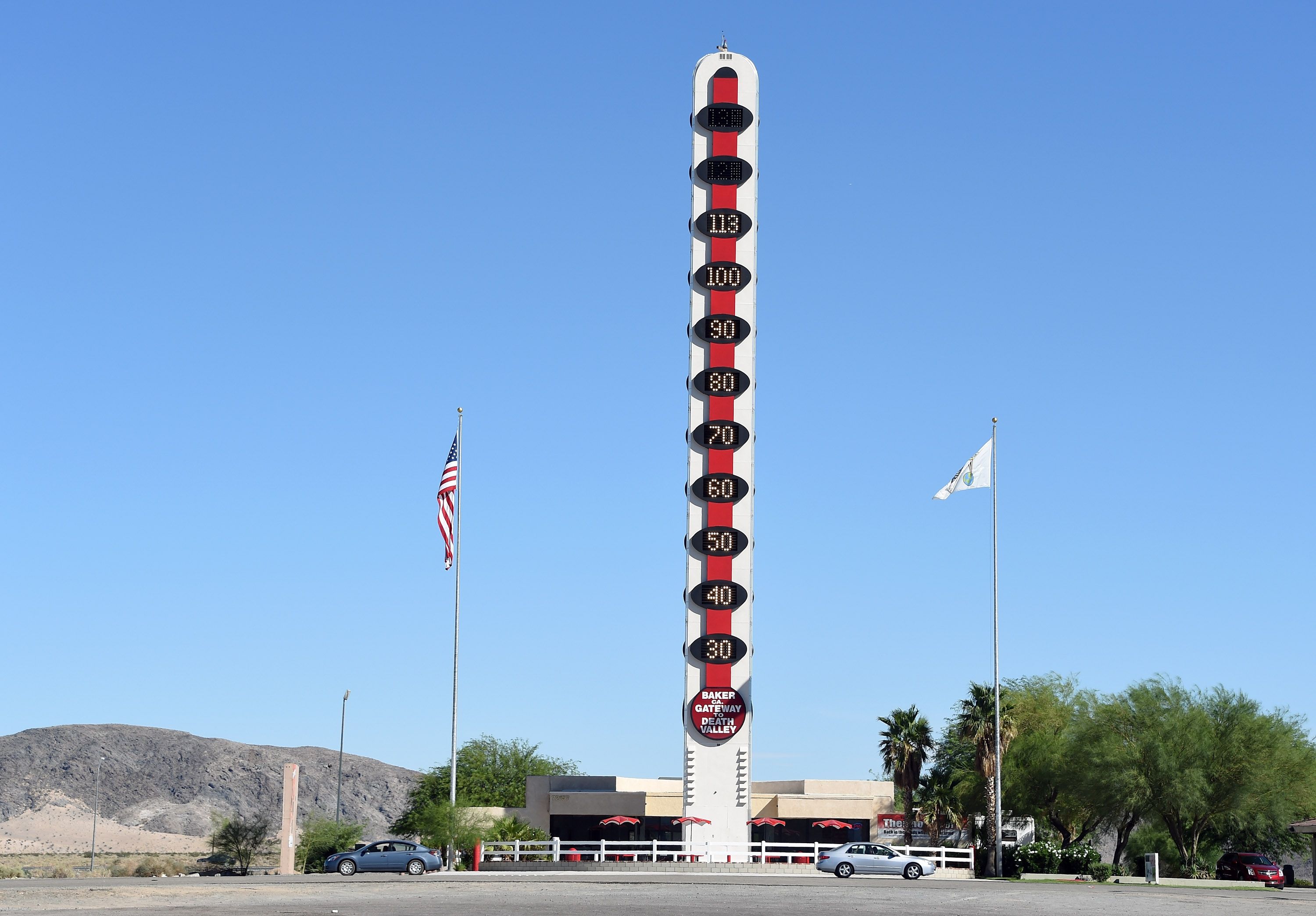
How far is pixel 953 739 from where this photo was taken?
102062 millimetres

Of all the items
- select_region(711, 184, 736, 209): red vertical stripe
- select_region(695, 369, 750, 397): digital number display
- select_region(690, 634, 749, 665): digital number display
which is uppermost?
select_region(711, 184, 736, 209): red vertical stripe

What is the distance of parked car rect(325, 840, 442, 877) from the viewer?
176 feet

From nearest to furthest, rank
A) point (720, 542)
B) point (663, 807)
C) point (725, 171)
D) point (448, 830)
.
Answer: point (448, 830) → point (720, 542) → point (725, 171) → point (663, 807)

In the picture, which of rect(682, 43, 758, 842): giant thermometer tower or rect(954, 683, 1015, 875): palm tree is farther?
rect(954, 683, 1015, 875): palm tree

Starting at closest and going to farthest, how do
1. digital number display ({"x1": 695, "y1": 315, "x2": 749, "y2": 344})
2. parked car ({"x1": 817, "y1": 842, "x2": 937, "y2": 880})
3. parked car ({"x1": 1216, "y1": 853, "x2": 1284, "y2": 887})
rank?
parked car ({"x1": 817, "y1": 842, "x2": 937, "y2": 880})
parked car ({"x1": 1216, "y1": 853, "x2": 1284, "y2": 887})
digital number display ({"x1": 695, "y1": 315, "x2": 749, "y2": 344})

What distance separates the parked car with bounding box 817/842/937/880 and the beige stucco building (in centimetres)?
1602

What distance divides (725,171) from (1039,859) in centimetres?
3386

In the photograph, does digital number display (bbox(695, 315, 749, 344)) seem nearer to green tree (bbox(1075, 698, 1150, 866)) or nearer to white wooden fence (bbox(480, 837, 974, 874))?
white wooden fence (bbox(480, 837, 974, 874))

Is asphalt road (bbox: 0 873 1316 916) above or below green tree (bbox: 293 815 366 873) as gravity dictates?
above

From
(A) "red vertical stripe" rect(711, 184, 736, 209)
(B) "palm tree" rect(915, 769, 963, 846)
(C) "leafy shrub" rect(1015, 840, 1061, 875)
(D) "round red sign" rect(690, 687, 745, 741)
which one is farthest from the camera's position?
(B) "palm tree" rect(915, 769, 963, 846)

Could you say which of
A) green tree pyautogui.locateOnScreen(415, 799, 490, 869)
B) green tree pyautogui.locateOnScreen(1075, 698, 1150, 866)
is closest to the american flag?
green tree pyautogui.locateOnScreen(415, 799, 490, 869)

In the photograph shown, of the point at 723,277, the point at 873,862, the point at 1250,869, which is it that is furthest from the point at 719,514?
the point at 1250,869

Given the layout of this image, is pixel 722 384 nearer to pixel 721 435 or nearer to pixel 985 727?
pixel 721 435

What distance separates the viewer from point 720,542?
64.6 meters
